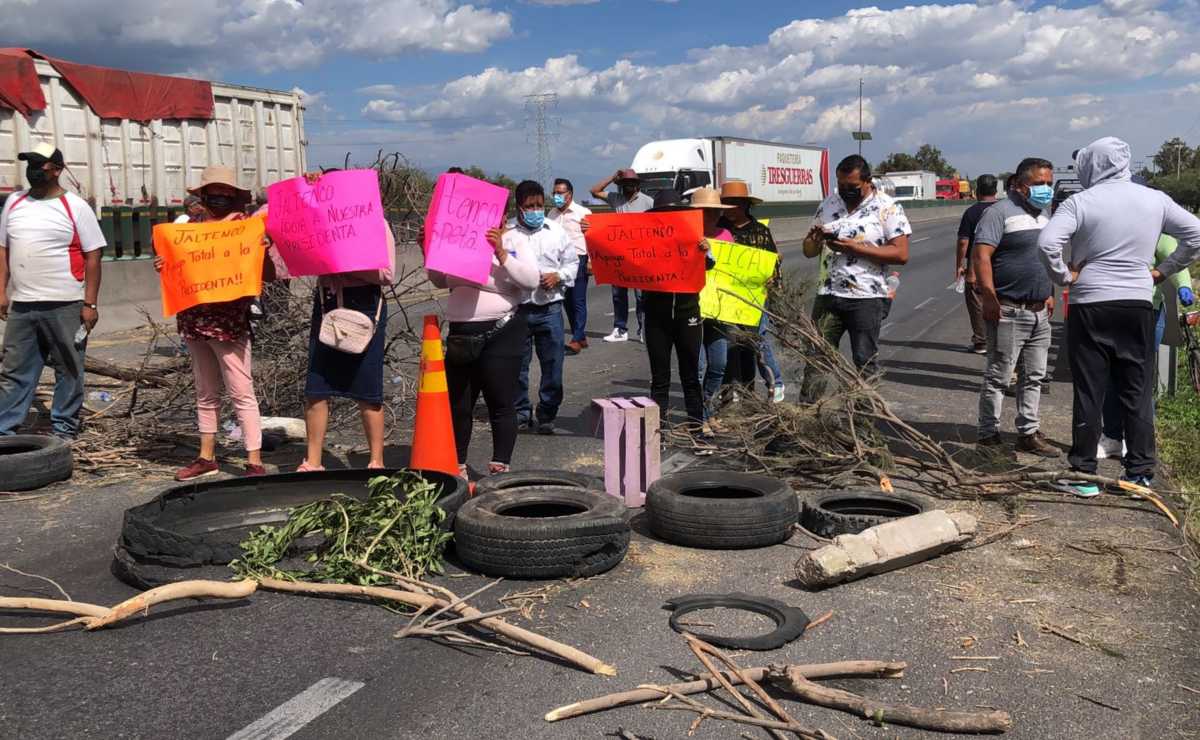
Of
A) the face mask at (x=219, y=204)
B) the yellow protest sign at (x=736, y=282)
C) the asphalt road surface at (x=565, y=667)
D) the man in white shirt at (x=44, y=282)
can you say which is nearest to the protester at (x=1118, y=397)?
the asphalt road surface at (x=565, y=667)

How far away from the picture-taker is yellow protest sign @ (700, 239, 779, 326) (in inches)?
317

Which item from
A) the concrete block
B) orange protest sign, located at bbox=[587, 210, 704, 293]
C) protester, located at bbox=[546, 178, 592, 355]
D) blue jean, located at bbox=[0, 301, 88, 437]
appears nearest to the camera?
the concrete block

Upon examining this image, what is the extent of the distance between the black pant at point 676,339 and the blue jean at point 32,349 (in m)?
4.20

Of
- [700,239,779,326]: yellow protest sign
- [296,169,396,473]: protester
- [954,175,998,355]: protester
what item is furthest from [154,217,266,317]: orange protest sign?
[954,175,998,355]: protester

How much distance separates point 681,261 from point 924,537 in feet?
9.58

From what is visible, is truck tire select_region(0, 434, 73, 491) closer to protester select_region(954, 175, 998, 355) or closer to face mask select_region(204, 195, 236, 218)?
face mask select_region(204, 195, 236, 218)

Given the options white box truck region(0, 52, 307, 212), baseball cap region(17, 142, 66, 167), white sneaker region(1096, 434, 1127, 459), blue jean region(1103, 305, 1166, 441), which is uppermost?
white box truck region(0, 52, 307, 212)

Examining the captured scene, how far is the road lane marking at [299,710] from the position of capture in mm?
3668

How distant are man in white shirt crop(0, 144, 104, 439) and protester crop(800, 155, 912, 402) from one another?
17.2 ft

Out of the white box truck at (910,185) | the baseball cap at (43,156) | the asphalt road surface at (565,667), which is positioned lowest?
the asphalt road surface at (565,667)

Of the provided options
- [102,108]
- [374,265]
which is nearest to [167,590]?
[374,265]

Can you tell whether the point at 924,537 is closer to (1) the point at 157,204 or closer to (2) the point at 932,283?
(1) the point at 157,204

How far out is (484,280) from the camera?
21.5 feet

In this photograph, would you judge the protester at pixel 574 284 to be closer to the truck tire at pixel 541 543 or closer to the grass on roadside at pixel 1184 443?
the grass on roadside at pixel 1184 443
